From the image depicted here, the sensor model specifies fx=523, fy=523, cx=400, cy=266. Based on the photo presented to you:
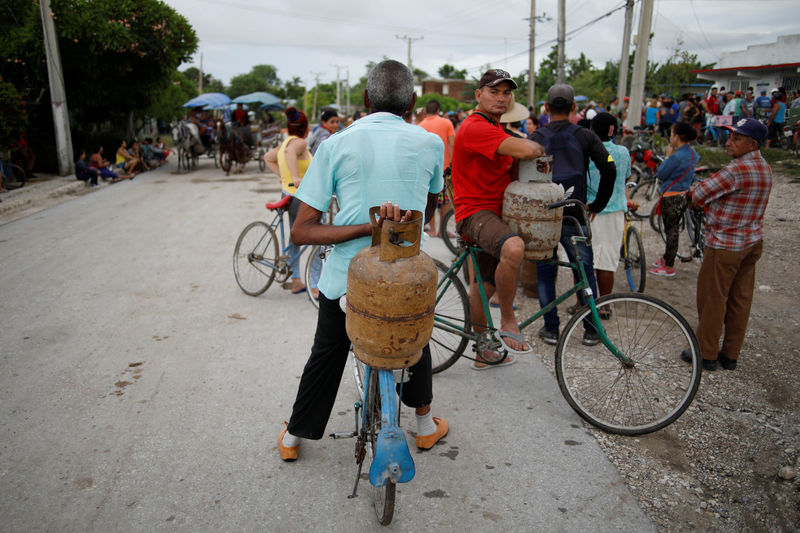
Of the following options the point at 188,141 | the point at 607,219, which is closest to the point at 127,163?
the point at 188,141

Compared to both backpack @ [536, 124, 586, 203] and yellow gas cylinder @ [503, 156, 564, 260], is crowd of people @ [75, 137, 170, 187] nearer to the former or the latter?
backpack @ [536, 124, 586, 203]

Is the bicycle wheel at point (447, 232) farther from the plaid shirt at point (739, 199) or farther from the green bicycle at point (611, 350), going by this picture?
the plaid shirt at point (739, 199)

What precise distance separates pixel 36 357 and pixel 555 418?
13.3 ft

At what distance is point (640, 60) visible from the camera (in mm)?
13766

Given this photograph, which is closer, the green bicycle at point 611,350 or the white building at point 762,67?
the green bicycle at point 611,350

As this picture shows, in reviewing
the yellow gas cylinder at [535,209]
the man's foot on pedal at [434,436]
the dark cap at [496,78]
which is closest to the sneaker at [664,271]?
the yellow gas cylinder at [535,209]

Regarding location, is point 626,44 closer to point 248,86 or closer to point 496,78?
point 496,78

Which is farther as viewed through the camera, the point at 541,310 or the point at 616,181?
the point at 616,181

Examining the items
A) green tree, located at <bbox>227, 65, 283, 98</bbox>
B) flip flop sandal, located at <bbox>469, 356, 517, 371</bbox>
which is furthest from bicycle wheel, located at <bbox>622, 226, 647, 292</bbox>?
green tree, located at <bbox>227, 65, 283, 98</bbox>

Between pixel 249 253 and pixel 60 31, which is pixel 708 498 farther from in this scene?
pixel 60 31

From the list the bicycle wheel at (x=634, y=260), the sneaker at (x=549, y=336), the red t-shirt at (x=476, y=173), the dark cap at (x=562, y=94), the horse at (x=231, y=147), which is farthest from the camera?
the horse at (x=231, y=147)

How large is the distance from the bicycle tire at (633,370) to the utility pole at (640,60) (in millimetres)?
11878

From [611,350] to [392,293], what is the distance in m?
1.95

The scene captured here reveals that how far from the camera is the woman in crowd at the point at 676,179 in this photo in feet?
19.8
